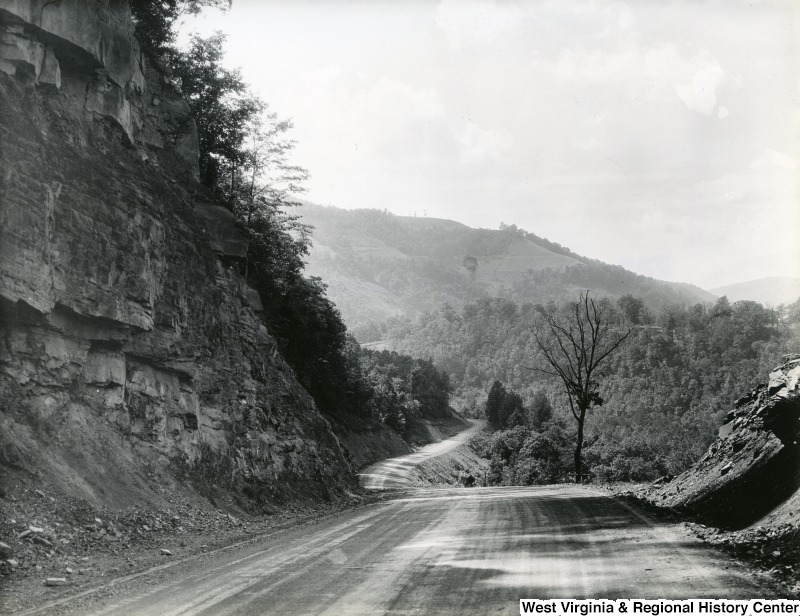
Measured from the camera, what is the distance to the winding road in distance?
7027 millimetres

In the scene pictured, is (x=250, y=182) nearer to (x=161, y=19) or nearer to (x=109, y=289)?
(x=161, y=19)

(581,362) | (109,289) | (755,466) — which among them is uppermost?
(109,289)

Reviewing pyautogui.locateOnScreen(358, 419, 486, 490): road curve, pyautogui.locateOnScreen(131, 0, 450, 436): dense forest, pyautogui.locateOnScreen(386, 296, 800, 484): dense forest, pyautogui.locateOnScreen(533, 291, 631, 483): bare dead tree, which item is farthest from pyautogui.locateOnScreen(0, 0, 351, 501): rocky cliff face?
pyautogui.locateOnScreen(386, 296, 800, 484): dense forest

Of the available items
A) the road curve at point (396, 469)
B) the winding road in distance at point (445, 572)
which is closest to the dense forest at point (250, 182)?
the road curve at point (396, 469)

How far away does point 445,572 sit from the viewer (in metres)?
8.52

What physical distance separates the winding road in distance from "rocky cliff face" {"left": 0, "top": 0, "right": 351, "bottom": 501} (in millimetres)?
4756

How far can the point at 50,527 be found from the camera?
10484mm

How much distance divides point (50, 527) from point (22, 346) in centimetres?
435

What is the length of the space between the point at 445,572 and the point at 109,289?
36.1 feet

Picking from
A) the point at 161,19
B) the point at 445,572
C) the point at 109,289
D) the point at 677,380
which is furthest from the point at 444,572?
the point at 677,380

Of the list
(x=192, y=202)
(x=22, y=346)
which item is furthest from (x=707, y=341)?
(x=22, y=346)

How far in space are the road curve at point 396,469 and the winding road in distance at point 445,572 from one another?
23743 millimetres

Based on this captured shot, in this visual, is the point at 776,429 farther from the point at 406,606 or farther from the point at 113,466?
the point at 113,466

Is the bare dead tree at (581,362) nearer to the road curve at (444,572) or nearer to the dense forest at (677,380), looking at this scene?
the road curve at (444,572)
